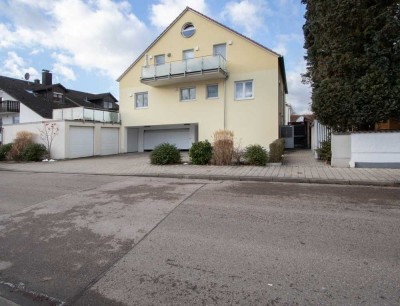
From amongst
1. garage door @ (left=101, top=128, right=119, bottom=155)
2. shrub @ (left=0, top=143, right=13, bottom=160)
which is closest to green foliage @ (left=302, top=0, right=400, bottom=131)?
garage door @ (left=101, top=128, right=119, bottom=155)

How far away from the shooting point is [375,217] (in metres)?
5.49

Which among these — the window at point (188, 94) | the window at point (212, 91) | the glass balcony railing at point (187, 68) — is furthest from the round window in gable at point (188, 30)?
the window at point (212, 91)

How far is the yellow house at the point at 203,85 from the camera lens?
65.6ft

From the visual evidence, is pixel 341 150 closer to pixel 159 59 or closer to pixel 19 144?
pixel 159 59

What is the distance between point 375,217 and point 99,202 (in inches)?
237

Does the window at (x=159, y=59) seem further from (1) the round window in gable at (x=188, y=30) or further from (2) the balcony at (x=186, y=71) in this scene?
(1) the round window in gable at (x=188, y=30)

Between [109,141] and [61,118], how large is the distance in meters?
4.07

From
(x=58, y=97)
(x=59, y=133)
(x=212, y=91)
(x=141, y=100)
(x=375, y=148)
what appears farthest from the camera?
(x=58, y=97)

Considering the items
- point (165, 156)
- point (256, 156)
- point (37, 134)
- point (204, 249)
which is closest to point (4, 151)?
point (37, 134)

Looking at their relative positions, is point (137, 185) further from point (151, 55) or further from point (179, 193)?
point (151, 55)

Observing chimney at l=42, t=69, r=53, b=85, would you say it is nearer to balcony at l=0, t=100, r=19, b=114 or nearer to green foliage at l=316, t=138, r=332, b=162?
balcony at l=0, t=100, r=19, b=114

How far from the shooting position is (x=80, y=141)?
840 inches

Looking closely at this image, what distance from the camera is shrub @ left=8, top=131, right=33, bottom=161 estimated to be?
2005 cm

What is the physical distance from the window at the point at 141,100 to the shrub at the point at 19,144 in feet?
27.5
